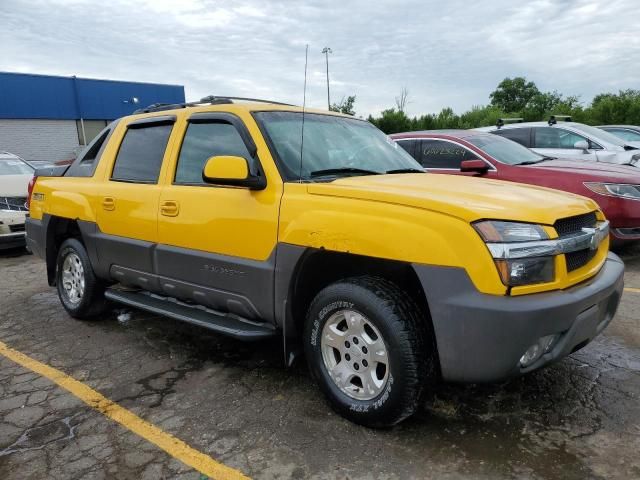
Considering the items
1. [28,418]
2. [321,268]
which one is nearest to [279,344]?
[321,268]

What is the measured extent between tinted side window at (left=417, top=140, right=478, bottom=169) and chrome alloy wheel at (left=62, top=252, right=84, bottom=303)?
4.82 meters

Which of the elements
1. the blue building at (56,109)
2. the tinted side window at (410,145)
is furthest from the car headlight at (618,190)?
the blue building at (56,109)

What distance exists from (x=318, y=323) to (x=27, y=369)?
7.65 ft

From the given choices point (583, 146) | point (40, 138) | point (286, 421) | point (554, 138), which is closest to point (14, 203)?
point (286, 421)

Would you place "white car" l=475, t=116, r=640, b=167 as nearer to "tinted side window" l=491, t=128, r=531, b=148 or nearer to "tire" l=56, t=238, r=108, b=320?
"tinted side window" l=491, t=128, r=531, b=148

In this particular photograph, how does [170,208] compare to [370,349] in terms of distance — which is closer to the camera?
[370,349]

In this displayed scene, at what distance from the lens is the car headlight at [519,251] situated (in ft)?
7.84

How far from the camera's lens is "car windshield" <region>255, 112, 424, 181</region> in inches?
130

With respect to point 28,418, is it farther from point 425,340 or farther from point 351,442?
point 425,340

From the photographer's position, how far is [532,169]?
6504 millimetres

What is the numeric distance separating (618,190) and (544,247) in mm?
4190

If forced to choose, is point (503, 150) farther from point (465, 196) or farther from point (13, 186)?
point (13, 186)

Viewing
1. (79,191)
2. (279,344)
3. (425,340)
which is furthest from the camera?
(79,191)

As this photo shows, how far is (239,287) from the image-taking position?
10.8 feet
